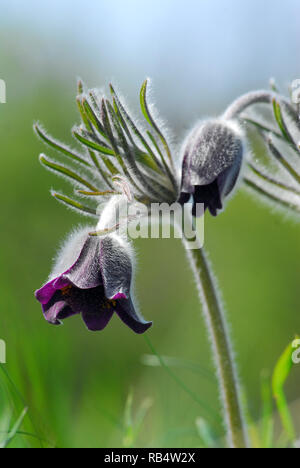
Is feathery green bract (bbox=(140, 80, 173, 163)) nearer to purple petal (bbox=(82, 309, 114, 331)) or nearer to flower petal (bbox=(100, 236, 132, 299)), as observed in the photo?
flower petal (bbox=(100, 236, 132, 299))

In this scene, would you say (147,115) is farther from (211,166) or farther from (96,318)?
(96,318)

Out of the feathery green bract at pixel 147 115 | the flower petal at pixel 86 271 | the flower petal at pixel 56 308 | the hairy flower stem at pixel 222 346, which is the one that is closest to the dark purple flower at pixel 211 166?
the feathery green bract at pixel 147 115

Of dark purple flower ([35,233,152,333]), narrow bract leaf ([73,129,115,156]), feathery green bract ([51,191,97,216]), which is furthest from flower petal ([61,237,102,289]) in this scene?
narrow bract leaf ([73,129,115,156])

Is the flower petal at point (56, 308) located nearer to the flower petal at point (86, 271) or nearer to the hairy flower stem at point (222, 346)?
the flower petal at point (86, 271)

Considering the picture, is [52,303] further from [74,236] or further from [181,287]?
[181,287]

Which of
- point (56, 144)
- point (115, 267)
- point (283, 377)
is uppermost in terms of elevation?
point (56, 144)

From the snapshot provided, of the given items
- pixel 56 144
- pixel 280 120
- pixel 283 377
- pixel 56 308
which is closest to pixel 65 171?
pixel 56 144
